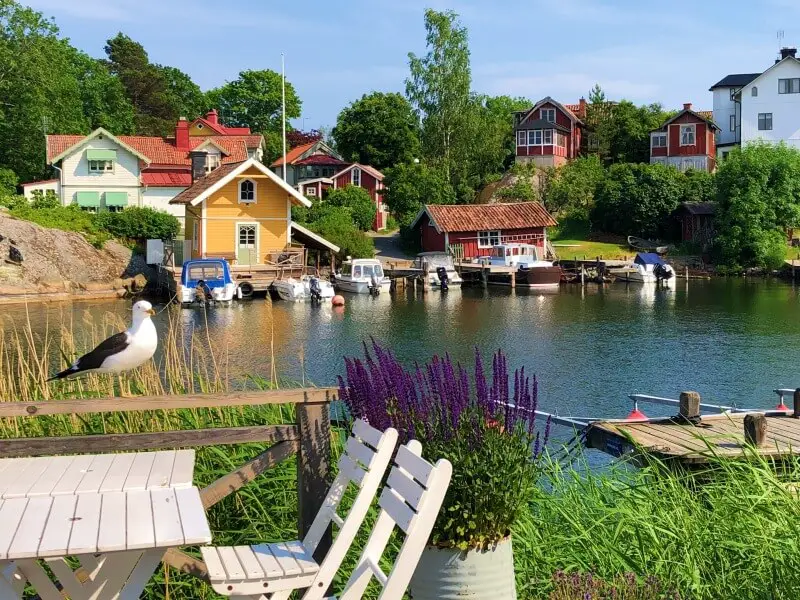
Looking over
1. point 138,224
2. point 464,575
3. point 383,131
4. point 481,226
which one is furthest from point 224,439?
point 383,131

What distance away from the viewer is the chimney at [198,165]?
57.6 metres

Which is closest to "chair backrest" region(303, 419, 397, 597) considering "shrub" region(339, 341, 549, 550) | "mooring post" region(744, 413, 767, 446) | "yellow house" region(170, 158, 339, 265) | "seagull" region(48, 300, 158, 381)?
"shrub" region(339, 341, 549, 550)

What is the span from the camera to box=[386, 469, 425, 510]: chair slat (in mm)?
3768

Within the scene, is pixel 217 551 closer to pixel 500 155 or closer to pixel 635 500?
pixel 635 500

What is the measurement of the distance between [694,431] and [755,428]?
1365 millimetres

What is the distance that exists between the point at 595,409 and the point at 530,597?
48.5 ft

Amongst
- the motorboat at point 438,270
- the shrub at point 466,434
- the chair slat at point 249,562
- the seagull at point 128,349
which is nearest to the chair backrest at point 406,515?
the chair slat at point 249,562

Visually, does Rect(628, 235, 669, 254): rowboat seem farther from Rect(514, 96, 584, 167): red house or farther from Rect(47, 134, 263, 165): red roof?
Rect(47, 134, 263, 165): red roof

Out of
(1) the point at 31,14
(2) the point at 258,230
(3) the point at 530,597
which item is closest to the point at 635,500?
(3) the point at 530,597

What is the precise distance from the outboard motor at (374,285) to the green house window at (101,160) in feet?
64.6

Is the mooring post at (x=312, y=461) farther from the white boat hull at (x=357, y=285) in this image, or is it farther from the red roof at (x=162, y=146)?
the red roof at (x=162, y=146)

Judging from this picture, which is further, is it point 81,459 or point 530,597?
point 530,597

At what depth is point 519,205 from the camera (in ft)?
191

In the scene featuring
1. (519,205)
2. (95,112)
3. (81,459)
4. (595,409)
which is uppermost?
(95,112)
